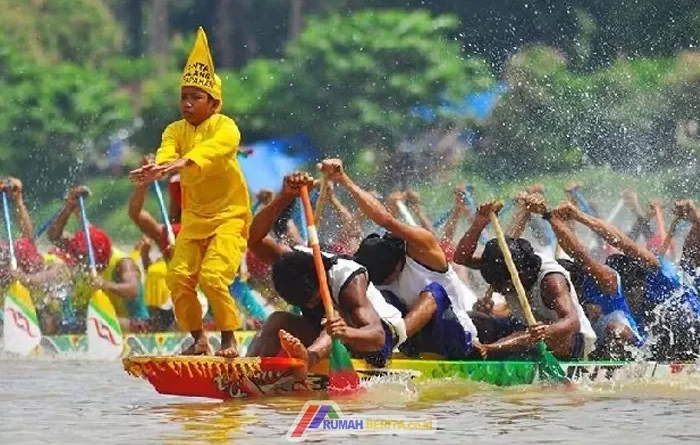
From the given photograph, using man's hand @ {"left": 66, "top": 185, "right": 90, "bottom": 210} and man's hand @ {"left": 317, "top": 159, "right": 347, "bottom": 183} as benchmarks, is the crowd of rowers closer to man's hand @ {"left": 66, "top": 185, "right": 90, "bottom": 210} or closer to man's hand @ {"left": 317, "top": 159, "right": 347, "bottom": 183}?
man's hand @ {"left": 317, "top": 159, "right": 347, "bottom": 183}

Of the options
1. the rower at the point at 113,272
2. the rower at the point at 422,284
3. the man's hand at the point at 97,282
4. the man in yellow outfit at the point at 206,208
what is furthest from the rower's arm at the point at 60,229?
the rower at the point at 422,284

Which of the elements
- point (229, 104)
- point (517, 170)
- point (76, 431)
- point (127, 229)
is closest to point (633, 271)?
point (76, 431)

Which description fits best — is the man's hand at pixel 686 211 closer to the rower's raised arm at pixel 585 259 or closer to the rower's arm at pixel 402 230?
the rower's raised arm at pixel 585 259

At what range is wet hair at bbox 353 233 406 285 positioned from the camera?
9914 mm

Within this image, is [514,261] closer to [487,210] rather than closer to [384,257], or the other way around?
[487,210]

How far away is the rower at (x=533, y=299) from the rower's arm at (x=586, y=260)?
0.14m

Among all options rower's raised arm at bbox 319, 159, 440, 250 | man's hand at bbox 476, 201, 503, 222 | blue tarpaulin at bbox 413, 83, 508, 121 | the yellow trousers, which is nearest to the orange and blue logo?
the yellow trousers

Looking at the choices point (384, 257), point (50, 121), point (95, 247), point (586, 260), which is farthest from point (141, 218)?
point (50, 121)

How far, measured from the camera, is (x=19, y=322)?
14.4 meters

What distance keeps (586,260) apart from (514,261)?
454 millimetres

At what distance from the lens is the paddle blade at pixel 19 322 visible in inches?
562

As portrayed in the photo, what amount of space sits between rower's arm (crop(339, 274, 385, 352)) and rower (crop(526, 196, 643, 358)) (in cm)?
136

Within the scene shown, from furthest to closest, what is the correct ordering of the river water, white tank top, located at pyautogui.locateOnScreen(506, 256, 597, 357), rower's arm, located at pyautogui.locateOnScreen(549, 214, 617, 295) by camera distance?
rower's arm, located at pyautogui.locateOnScreen(549, 214, 617, 295) → white tank top, located at pyautogui.locateOnScreen(506, 256, 597, 357) → the river water

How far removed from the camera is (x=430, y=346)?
1011 centimetres
